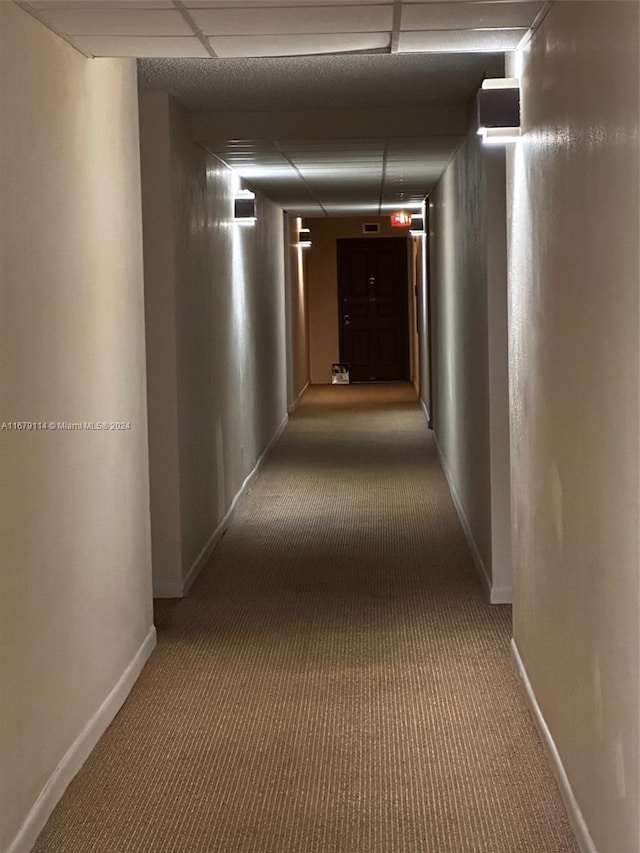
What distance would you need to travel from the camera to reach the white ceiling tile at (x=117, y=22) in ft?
10.6

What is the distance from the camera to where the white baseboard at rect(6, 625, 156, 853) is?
3209mm

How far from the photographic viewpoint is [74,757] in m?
3.73

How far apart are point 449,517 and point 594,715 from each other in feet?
16.5

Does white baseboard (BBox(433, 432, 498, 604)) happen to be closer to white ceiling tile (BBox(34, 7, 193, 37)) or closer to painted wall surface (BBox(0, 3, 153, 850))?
painted wall surface (BBox(0, 3, 153, 850))

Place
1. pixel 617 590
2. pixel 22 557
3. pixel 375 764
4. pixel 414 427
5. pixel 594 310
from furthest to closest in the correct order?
1. pixel 414 427
2. pixel 375 764
3. pixel 22 557
4. pixel 594 310
5. pixel 617 590

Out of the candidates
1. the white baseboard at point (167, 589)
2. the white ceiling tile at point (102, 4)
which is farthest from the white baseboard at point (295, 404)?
the white ceiling tile at point (102, 4)

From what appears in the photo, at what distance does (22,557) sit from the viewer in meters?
3.19

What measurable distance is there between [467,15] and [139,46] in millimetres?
1071

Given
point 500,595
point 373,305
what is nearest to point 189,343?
point 500,595

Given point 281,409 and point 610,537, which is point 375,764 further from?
point 281,409

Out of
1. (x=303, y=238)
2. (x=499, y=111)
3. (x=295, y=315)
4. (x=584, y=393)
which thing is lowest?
(x=584, y=393)

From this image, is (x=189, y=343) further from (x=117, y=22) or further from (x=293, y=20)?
(x=293, y=20)

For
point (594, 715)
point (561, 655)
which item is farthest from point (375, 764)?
point (594, 715)

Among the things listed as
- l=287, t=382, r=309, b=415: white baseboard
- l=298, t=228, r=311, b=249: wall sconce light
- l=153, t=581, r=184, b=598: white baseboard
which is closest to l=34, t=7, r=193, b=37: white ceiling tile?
l=153, t=581, r=184, b=598: white baseboard
